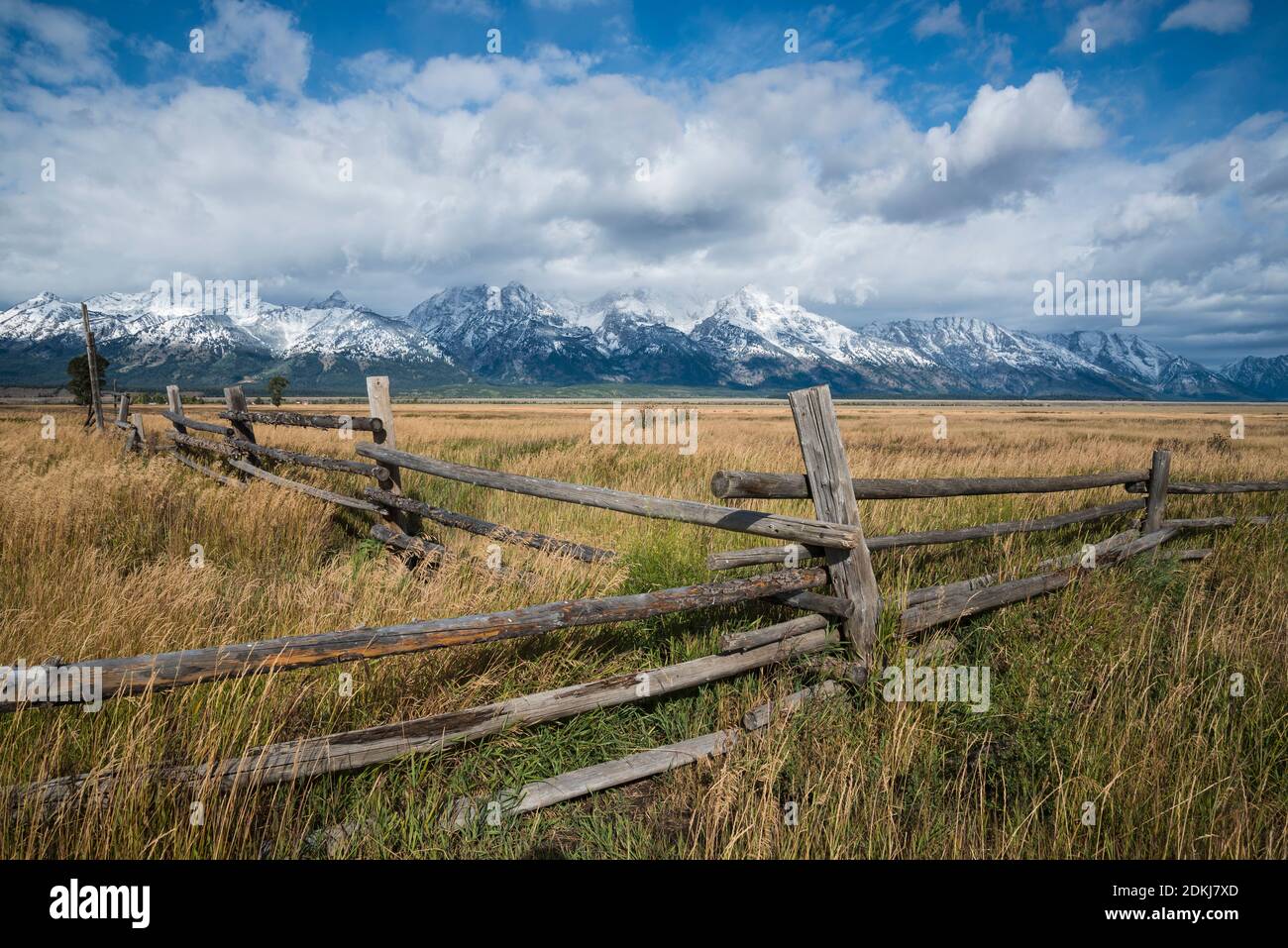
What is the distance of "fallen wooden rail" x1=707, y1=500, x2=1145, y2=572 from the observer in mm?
3371

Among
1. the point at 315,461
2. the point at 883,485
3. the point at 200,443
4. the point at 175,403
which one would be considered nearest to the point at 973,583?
the point at 883,485

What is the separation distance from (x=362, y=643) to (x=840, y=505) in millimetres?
2698

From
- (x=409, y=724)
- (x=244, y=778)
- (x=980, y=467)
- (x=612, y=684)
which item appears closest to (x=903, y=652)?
(x=612, y=684)

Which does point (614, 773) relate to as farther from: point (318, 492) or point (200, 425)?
point (200, 425)

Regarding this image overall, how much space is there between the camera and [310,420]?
23.3ft

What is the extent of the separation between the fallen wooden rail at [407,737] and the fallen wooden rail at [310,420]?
12.3 feet

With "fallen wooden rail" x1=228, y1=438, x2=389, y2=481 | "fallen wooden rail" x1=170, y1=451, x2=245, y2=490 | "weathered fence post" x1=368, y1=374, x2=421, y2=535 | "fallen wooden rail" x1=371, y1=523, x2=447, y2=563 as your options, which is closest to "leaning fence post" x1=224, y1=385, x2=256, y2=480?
"fallen wooden rail" x1=228, y1=438, x2=389, y2=481

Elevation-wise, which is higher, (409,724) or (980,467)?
(980,467)

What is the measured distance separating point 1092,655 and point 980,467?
8.59 meters

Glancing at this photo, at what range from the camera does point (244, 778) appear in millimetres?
2158

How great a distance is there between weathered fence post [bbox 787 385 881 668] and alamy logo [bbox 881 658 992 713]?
21cm
